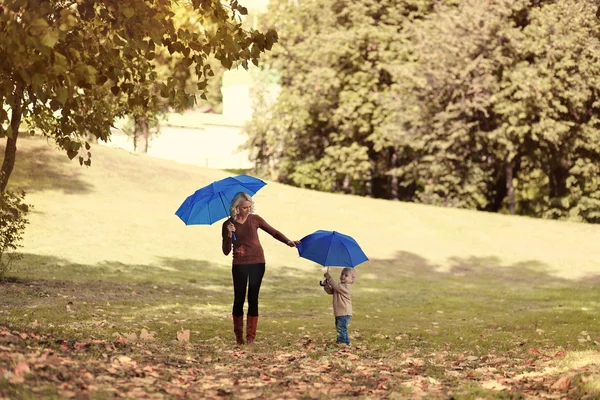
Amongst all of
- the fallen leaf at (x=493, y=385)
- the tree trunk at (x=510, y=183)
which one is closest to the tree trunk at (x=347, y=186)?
the tree trunk at (x=510, y=183)

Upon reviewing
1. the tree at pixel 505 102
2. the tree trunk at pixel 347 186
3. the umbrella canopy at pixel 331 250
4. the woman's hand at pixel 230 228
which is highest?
the tree at pixel 505 102

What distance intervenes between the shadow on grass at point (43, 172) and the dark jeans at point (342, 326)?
2453 cm

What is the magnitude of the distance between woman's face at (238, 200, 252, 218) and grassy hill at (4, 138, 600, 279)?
47.8ft

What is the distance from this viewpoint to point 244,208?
1127 centimetres

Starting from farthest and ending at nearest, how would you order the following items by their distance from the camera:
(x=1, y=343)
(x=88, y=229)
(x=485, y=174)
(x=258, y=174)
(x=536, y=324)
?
(x=258, y=174), (x=485, y=174), (x=88, y=229), (x=536, y=324), (x=1, y=343)

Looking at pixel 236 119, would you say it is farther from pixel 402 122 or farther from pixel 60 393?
pixel 60 393

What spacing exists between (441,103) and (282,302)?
91.4 ft

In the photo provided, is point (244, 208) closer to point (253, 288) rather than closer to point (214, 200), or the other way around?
point (214, 200)

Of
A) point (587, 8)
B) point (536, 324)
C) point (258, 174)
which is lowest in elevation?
point (536, 324)

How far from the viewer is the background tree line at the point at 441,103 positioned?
136ft

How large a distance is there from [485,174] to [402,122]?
5.64 metres

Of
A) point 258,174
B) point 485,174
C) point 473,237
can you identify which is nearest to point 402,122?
point 485,174

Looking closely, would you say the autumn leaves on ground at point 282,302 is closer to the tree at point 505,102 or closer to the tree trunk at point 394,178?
the tree at point 505,102

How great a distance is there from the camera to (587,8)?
4047 cm
